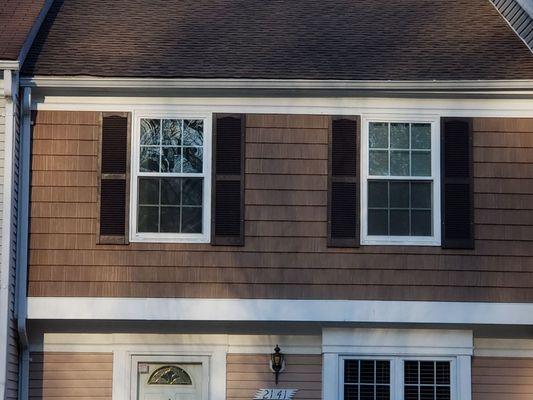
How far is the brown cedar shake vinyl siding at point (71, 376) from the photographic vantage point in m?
12.0

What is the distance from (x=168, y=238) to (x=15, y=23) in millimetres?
3239

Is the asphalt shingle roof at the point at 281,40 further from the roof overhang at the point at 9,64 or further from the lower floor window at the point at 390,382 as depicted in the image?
the lower floor window at the point at 390,382

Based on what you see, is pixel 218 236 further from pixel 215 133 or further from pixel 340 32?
pixel 340 32

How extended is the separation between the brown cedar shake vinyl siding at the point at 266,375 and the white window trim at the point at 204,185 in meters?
1.40

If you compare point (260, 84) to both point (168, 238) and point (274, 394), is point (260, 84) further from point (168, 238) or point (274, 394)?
point (274, 394)

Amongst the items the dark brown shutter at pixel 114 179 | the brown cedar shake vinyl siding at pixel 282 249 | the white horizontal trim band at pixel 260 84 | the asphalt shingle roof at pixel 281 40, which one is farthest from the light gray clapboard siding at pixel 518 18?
the dark brown shutter at pixel 114 179

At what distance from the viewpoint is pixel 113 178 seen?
12070 millimetres

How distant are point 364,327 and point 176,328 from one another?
2071mm

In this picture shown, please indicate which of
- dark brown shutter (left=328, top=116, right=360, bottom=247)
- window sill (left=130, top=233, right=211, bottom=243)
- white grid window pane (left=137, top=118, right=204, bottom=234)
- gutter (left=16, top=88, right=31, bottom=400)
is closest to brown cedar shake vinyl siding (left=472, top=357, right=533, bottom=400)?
dark brown shutter (left=328, top=116, right=360, bottom=247)

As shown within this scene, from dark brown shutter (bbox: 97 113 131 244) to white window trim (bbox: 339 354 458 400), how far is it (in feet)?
9.18

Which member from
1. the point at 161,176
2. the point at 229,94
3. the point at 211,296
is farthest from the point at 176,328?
the point at 229,94

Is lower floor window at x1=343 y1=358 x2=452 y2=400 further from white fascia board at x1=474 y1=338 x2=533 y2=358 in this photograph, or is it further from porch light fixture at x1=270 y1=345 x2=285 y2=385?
porch light fixture at x1=270 y1=345 x2=285 y2=385

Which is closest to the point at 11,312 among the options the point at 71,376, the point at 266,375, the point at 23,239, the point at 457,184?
the point at 23,239

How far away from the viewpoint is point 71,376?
39.4 feet
